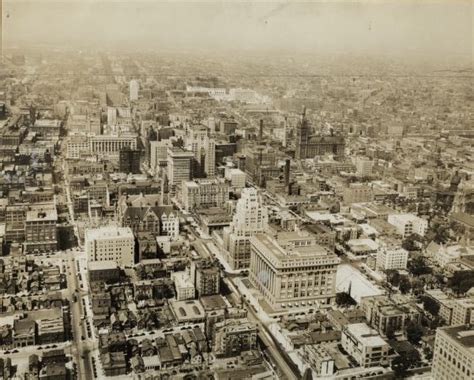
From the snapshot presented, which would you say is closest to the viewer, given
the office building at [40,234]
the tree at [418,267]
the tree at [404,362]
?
the tree at [404,362]

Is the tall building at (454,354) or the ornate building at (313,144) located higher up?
the ornate building at (313,144)

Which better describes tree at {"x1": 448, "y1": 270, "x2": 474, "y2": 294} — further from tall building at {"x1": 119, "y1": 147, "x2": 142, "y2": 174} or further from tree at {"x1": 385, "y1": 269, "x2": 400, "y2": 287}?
tall building at {"x1": 119, "y1": 147, "x2": 142, "y2": 174}

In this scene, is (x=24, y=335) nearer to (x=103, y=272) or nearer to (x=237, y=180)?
(x=103, y=272)

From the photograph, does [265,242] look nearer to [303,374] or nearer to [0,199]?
[303,374]

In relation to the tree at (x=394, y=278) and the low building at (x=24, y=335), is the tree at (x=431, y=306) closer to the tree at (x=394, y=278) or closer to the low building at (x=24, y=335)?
the tree at (x=394, y=278)

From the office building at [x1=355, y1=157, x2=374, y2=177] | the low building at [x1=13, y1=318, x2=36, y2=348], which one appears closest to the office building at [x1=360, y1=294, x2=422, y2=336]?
the low building at [x1=13, y1=318, x2=36, y2=348]

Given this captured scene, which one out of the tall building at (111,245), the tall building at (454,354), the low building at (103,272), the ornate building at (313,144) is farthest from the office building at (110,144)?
the tall building at (454,354)

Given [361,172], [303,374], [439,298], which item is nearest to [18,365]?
[303,374]
